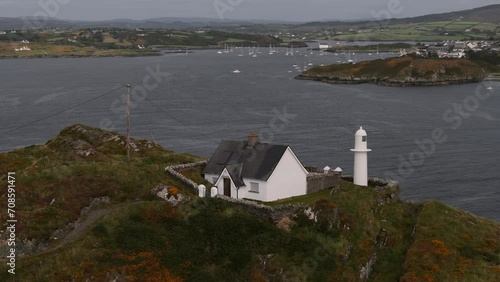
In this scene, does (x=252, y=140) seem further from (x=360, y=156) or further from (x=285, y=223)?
(x=360, y=156)

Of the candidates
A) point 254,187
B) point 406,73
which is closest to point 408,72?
point 406,73

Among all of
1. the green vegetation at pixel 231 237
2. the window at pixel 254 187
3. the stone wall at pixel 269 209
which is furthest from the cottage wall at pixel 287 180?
the stone wall at pixel 269 209

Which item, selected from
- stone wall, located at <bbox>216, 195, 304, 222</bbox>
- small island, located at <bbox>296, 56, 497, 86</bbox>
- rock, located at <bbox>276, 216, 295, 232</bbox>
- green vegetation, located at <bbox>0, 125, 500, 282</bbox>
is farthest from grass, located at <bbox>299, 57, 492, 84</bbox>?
rock, located at <bbox>276, 216, 295, 232</bbox>

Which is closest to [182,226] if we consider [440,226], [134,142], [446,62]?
[440,226]

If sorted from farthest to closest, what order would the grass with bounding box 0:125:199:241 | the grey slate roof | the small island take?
the small island → the grey slate roof → the grass with bounding box 0:125:199:241

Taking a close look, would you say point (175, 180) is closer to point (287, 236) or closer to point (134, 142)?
point (287, 236)

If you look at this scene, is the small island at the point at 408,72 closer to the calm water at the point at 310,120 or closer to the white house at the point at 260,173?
the calm water at the point at 310,120

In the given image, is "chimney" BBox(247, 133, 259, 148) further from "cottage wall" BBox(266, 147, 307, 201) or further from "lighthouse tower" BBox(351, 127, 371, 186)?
"lighthouse tower" BBox(351, 127, 371, 186)
